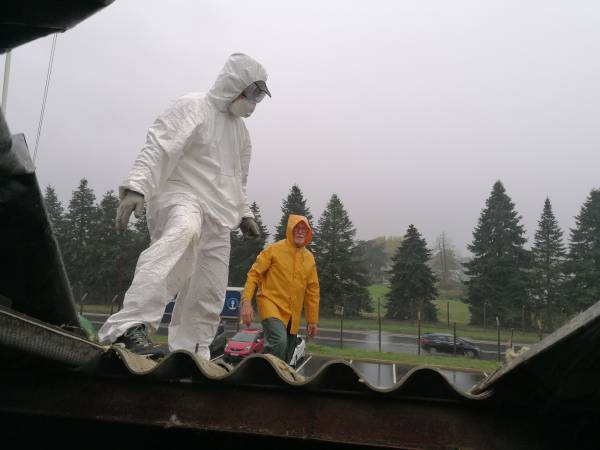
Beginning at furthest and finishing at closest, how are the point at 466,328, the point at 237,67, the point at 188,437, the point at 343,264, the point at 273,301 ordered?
1. the point at 343,264
2. the point at 466,328
3. the point at 273,301
4. the point at 237,67
5. the point at 188,437

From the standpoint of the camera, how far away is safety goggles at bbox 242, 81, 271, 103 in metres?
3.70

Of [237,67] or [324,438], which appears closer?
[324,438]

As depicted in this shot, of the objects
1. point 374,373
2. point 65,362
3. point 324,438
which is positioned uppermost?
point 65,362

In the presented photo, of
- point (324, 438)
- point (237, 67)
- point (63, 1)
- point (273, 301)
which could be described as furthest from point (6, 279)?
point (273, 301)

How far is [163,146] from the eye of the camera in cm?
326

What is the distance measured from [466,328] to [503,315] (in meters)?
3.52

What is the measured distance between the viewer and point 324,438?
163cm

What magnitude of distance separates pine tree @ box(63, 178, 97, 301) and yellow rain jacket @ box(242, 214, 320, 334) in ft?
139

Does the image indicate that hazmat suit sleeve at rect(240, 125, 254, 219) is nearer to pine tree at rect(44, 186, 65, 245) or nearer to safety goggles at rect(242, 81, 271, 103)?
safety goggles at rect(242, 81, 271, 103)

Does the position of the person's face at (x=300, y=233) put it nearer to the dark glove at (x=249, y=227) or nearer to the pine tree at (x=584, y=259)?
the dark glove at (x=249, y=227)

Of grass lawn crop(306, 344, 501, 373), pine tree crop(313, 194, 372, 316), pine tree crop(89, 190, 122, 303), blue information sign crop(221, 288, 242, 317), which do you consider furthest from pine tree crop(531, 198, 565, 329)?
blue information sign crop(221, 288, 242, 317)

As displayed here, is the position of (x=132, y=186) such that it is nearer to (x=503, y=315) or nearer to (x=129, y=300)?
(x=129, y=300)

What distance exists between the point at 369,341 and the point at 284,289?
31866 mm

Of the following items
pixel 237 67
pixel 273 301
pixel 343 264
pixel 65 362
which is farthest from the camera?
pixel 343 264
